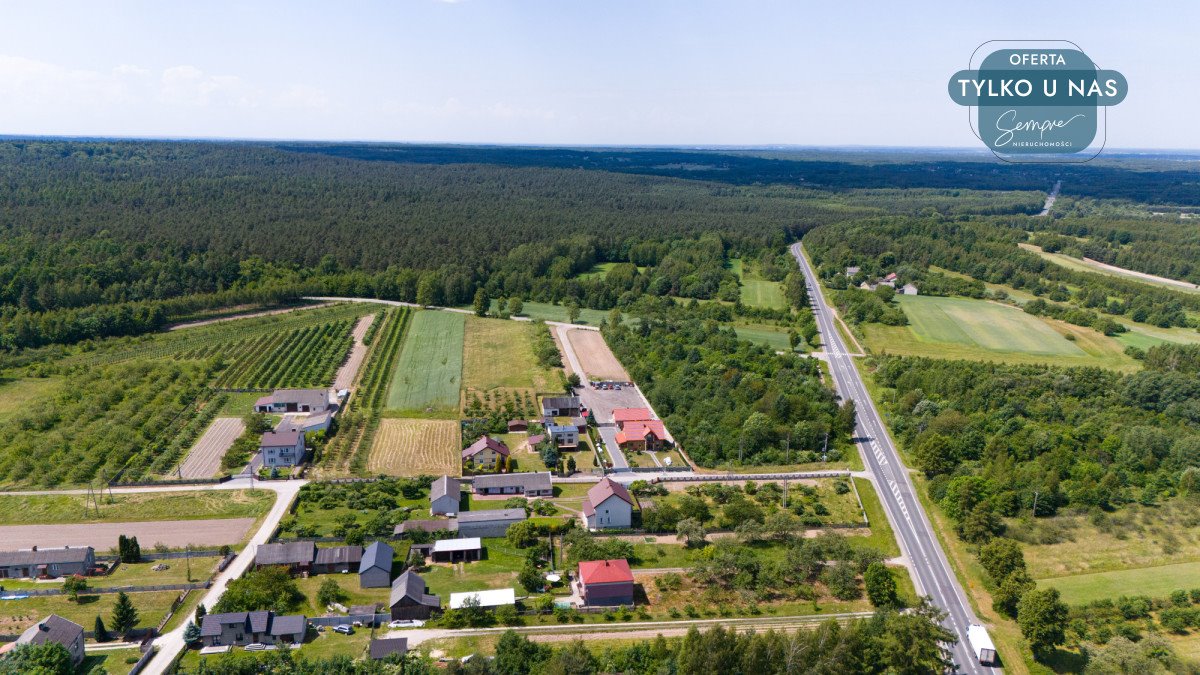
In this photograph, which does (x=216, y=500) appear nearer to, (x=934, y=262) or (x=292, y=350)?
(x=292, y=350)

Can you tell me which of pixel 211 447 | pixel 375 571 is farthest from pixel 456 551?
pixel 211 447

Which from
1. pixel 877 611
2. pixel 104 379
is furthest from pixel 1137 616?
pixel 104 379

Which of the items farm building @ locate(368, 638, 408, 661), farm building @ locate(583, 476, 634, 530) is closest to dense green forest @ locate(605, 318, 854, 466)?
farm building @ locate(583, 476, 634, 530)

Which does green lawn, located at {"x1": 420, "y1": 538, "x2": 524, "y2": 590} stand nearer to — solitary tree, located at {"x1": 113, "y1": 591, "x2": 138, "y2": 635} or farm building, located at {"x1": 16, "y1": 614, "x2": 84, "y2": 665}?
solitary tree, located at {"x1": 113, "y1": 591, "x2": 138, "y2": 635}

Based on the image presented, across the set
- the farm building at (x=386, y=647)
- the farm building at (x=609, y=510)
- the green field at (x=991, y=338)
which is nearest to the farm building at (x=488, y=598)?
the farm building at (x=386, y=647)

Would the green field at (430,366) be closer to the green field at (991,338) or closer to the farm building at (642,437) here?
the farm building at (642,437)
